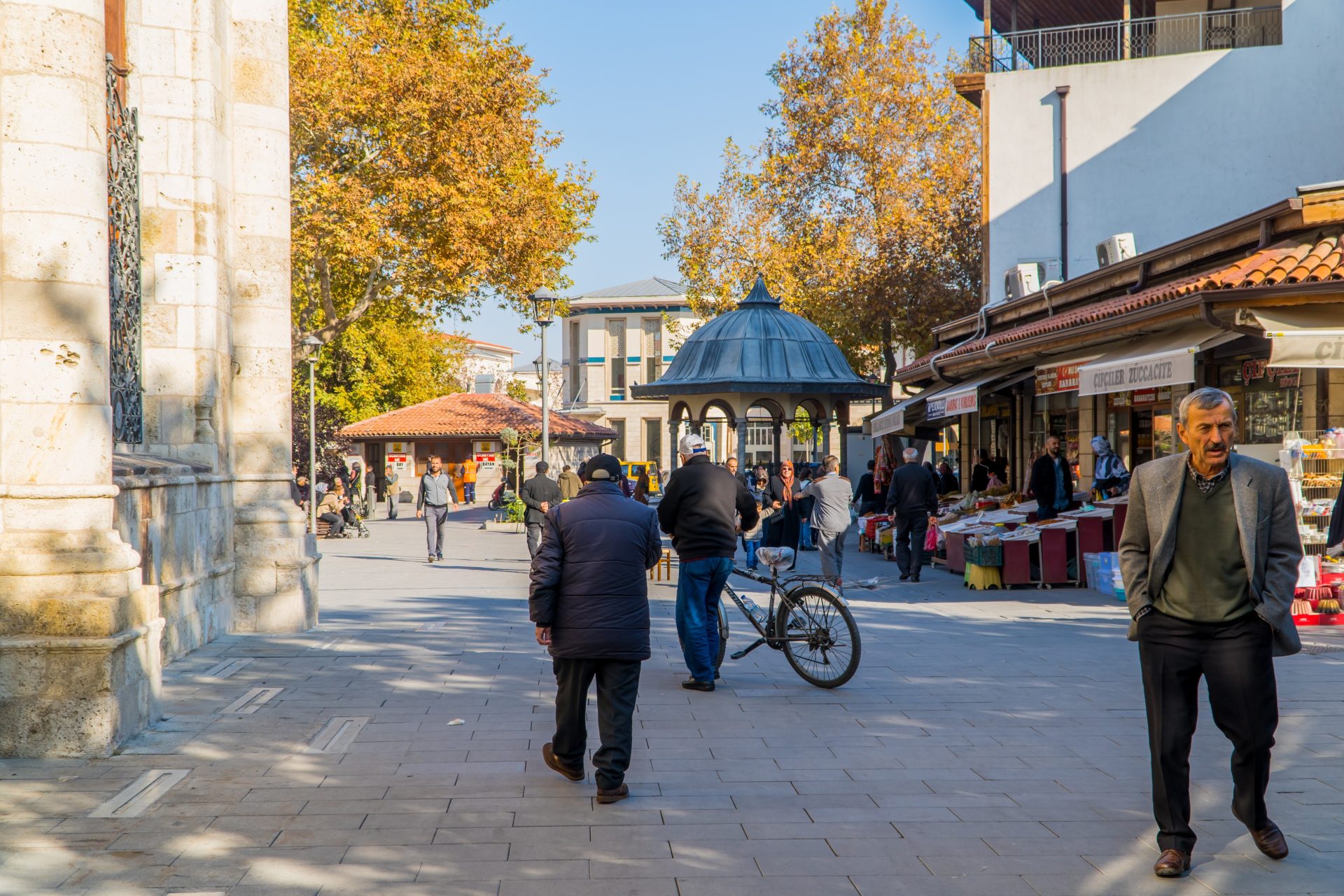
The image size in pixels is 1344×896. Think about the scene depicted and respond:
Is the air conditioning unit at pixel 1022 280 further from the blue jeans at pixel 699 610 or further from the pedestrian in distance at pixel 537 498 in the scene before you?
the blue jeans at pixel 699 610

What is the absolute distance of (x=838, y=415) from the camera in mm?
27406

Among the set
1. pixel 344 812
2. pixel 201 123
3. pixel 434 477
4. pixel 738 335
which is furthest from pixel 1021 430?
pixel 344 812

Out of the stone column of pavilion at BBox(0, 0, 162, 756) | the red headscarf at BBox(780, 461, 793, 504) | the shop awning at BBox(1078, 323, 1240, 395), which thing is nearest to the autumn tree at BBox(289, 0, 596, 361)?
the red headscarf at BBox(780, 461, 793, 504)

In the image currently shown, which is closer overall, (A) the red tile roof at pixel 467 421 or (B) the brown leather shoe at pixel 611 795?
(B) the brown leather shoe at pixel 611 795

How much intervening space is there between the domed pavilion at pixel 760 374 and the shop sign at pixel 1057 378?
30.4 feet

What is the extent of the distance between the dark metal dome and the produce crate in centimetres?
1084

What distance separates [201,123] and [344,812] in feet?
23.3

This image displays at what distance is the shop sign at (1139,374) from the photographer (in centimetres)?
1260

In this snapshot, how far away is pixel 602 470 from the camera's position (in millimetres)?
6254

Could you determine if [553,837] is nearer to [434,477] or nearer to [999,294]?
[434,477]

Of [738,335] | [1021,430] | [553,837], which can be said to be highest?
[738,335]

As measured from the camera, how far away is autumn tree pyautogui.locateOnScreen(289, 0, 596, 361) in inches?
1010

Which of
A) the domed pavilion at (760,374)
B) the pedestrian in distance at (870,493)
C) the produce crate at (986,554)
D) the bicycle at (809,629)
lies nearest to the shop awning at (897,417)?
the domed pavilion at (760,374)

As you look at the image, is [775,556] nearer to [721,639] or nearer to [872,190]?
[721,639]
